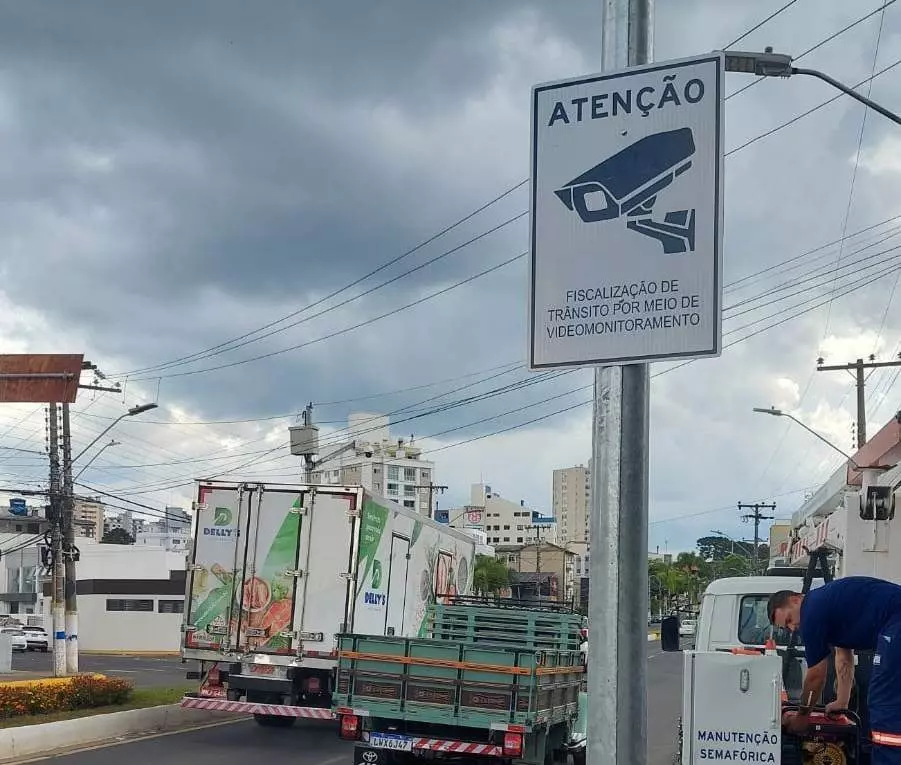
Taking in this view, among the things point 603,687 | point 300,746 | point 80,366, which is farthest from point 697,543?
point 603,687

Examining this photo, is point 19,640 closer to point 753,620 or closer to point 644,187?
point 753,620

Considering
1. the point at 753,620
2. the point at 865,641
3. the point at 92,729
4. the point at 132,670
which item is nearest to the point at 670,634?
the point at 753,620

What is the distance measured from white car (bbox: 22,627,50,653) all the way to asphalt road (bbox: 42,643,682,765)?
38575 mm

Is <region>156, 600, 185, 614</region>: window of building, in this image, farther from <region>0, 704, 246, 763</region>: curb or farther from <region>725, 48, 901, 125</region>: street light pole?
<region>725, 48, 901, 125</region>: street light pole

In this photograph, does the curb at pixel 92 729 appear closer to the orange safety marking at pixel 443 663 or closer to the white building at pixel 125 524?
the orange safety marking at pixel 443 663

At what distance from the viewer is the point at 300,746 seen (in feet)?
51.0

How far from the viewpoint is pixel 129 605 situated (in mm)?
55938

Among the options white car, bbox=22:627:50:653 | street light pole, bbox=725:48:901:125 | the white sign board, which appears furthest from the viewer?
white car, bbox=22:627:50:653

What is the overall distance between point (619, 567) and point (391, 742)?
8.36 metres

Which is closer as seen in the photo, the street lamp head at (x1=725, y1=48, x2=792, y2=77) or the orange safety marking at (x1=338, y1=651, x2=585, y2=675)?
the street lamp head at (x1=725, y1=48, x2=792, y2=77)

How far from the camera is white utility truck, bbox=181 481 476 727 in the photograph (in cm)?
1557

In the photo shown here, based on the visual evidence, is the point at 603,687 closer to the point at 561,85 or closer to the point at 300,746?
the point at 561,85

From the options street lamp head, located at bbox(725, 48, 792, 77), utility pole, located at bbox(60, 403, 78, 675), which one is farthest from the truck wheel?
street lamp head, located at bbox(725, 48, 792, 77)

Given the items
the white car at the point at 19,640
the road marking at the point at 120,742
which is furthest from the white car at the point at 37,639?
the road marking at the point at 120,742
